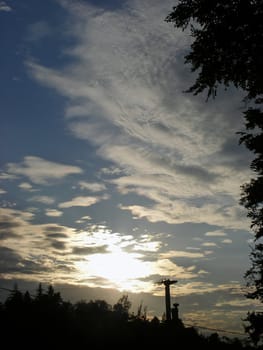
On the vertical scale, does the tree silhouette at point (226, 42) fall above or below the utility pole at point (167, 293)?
above

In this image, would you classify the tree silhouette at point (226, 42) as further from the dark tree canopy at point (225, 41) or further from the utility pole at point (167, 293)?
the utility pole at point (167, 293)

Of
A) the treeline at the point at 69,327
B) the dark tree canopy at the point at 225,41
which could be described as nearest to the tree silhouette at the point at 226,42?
the dark tree canopy at the point at 225,41

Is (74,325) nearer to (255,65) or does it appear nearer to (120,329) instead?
(120,329)

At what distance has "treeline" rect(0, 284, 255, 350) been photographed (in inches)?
588

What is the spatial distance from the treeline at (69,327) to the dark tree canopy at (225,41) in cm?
1058

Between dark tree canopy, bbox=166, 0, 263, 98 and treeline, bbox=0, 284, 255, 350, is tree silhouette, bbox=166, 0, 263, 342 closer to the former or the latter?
dark tree canopy, bbox=166, 0, 263, 98

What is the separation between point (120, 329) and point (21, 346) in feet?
17.6

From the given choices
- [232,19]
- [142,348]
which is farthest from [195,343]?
[232,19]

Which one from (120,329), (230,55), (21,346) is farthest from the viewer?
(120,329)

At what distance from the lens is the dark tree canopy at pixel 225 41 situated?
36.2 ft

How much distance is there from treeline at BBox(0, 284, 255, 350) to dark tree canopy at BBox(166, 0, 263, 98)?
10.6 metres

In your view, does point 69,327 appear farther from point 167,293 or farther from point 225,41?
point 167,293

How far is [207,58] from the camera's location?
11.7 m

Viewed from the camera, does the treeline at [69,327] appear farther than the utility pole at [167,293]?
No
